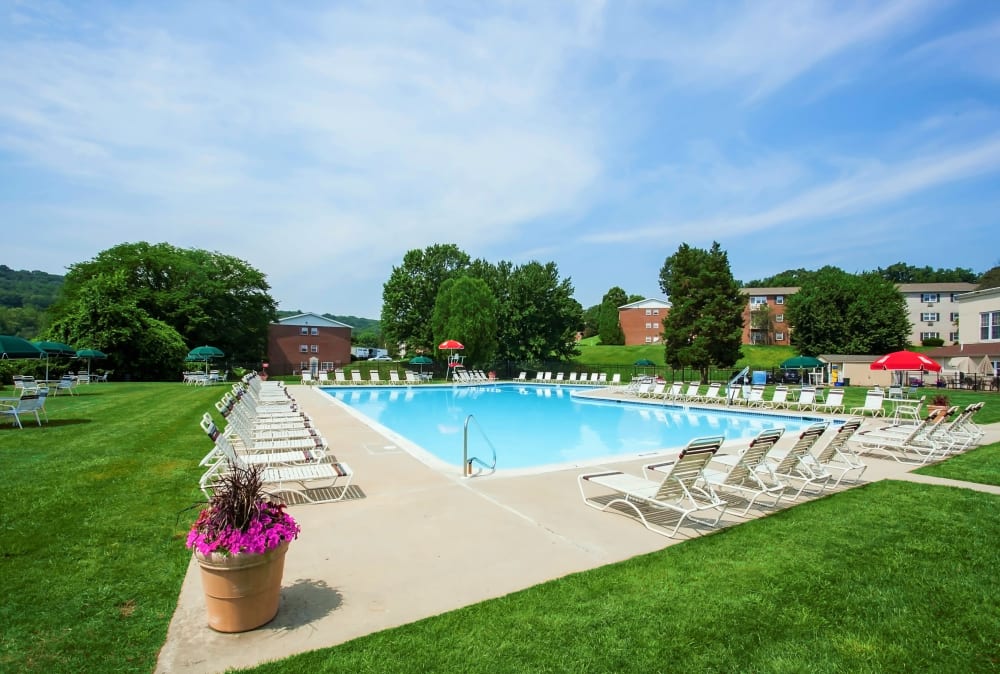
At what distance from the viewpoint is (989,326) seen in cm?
3312

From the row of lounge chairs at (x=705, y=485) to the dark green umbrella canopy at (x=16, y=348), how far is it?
15.0 m

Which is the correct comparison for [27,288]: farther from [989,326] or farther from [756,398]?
[989,326]

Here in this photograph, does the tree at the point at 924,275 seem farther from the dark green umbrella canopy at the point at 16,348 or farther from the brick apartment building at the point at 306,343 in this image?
the dark green umbrella canopy at the point at 16,348

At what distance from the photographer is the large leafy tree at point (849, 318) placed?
49.4 m

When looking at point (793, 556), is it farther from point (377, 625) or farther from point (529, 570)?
point (377, 625)

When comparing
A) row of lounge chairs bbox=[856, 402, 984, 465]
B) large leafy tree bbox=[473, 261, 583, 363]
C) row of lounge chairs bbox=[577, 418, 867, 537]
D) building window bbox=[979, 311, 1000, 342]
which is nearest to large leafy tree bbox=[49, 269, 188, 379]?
large leafy tree bbox=[473, 261, 583, 363]

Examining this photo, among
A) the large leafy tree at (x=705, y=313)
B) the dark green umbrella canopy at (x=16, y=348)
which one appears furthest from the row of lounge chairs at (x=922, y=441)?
the large leafy tree at (x=705, y=313)

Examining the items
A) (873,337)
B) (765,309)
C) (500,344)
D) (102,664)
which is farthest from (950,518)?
(765,309)

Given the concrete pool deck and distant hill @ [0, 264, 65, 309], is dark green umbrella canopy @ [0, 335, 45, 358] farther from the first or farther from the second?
distant hill @ [0, 264, 65, 309]

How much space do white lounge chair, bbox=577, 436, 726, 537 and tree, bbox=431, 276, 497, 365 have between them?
1289 inches

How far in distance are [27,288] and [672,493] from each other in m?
122

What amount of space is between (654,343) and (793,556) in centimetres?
6714

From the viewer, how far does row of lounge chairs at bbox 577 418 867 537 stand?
559 centimetres

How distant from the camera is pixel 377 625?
135 inches
